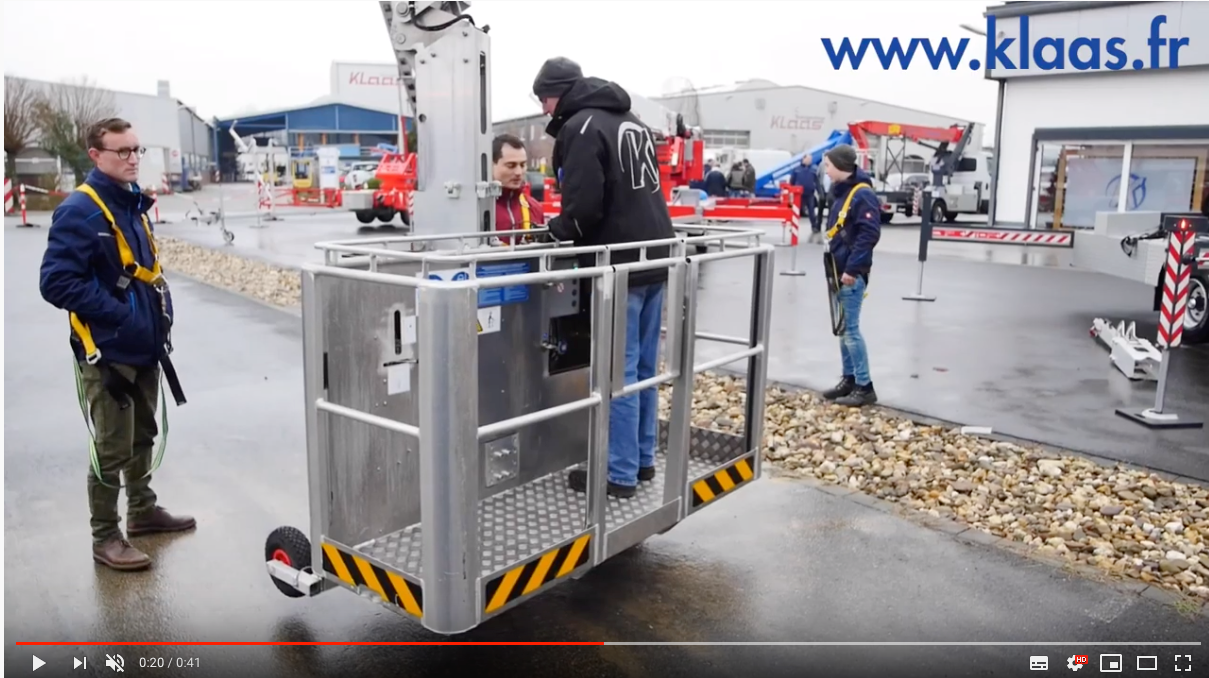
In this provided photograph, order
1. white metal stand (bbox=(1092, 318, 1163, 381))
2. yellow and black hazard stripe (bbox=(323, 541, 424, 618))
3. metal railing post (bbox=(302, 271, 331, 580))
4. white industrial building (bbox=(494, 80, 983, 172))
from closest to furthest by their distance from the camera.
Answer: yellow and black hazard stripe (bbox=(323, 541, 424, 618)), metal railing post (bbox=(302, 271, 331, 580)), white metal stand (bbox=(1092, 318, 1163, 381)), white industrial building (bbox=(494, 80, 983, 172))

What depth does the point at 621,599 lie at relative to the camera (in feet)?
13.2

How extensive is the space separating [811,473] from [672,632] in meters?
2.20

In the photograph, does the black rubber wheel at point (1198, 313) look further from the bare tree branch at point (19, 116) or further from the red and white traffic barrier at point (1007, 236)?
the bare tree branch at point (19, 116)

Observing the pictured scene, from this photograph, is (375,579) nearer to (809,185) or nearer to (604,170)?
(604,170)

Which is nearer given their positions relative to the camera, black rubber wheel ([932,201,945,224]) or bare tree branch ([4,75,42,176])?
black rubber wheel ([932,201,945,224])

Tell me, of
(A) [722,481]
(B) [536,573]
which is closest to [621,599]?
(A) [722,481]

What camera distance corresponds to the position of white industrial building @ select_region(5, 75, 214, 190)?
3688 centimetres

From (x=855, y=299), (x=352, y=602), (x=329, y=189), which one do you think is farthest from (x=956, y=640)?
(x=329, y=189)

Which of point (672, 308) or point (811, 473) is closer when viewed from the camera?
point (672, 308)

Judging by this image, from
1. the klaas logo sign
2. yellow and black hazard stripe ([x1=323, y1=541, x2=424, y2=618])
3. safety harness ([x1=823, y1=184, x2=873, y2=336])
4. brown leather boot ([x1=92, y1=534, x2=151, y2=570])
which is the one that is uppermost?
the klaas logo sign

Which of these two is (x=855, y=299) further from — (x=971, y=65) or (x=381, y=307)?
(x=381, y=307)

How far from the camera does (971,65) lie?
7.30 meters

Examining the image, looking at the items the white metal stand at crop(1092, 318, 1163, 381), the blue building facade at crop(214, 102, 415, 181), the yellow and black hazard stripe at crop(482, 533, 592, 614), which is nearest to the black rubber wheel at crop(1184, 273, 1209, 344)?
the white metal stand at crop(1092, 318, 1163, 381)

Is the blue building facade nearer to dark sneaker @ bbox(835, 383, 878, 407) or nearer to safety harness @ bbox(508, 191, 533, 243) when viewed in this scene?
dark sneaker @ bbox(835, 383, 878, 407)
